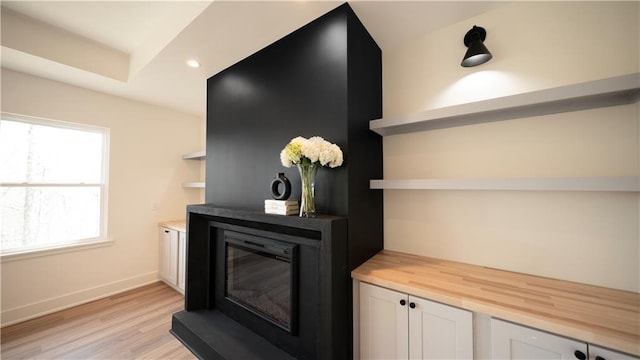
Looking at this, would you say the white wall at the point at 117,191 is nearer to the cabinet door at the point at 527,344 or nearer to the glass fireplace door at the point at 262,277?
the glass fireplace door at the point at 262,277

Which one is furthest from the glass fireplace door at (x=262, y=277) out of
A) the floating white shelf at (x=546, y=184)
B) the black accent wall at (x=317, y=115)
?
the floating white shelf at (x=546, y=184)

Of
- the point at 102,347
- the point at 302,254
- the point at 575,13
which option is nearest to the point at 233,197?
the point at 302,254

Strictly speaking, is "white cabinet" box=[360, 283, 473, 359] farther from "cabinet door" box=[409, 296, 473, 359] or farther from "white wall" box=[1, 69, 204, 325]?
"white wall" box=[1, 69, 204, 325]

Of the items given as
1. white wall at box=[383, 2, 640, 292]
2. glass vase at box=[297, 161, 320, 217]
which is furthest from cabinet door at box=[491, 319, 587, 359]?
glass vase at box=[297, 161, 320, 217]

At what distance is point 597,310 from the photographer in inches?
41.4

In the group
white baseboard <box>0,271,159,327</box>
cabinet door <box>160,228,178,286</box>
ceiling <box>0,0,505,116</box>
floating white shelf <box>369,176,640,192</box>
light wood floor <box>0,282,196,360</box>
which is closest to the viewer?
floating white shelf <box>369,176,640,192</box>

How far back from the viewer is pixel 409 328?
1291mm

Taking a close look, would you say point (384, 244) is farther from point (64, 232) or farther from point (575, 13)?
point (64, 232)

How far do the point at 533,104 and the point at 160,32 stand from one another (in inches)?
122

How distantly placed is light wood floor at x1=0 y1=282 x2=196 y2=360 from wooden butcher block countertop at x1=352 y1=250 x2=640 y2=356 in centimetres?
195

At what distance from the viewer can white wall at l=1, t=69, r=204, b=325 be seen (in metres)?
2.47

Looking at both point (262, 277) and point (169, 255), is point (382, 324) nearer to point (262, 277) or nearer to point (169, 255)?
point (262, 277)

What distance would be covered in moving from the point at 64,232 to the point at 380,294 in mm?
3801

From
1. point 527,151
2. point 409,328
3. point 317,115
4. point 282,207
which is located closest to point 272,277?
point 282,207
